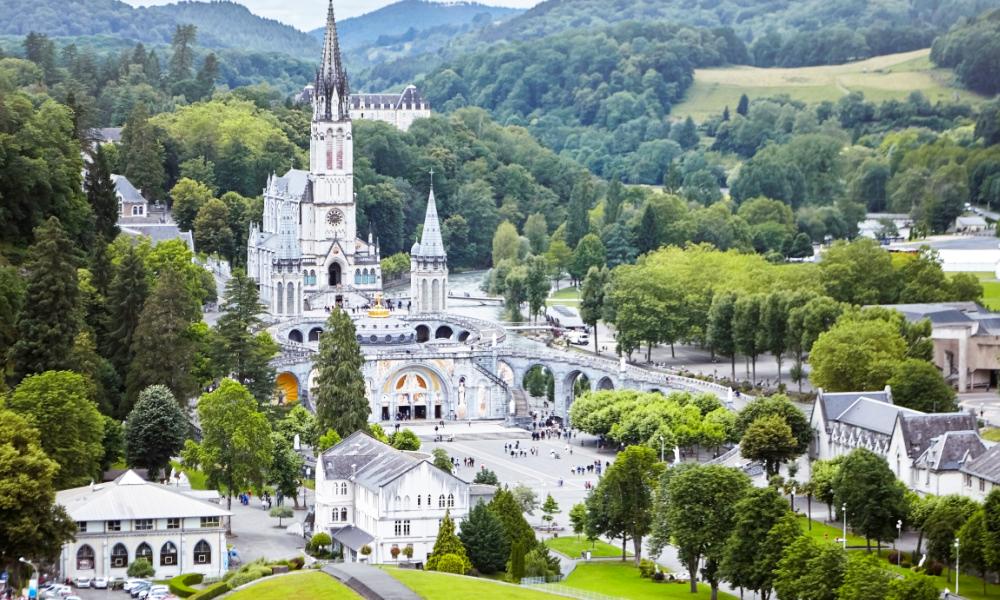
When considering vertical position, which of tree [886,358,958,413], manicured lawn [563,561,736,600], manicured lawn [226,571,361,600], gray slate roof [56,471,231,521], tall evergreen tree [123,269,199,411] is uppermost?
tall evergreen tree [123,269,199,411]

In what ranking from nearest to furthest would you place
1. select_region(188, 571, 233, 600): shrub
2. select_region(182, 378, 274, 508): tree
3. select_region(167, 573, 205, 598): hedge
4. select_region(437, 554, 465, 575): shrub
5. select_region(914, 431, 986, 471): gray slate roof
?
select_region(188, 571, 233, 600): shrub → select_region(167, 573, 205, 598): hedge → select_region(437, 554, 465, 575): shrub → select_region(914, 431, 986, 471): gray slate roof → select_region(182, 378, 274, 508): tree

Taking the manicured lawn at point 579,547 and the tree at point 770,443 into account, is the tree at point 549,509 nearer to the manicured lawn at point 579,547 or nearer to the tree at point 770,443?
the manicured lawn at point 579,547

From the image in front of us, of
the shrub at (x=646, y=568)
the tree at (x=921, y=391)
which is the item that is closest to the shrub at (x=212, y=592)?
the shrub at (x=646, y=568)

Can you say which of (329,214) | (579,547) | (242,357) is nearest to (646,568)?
(579,547)

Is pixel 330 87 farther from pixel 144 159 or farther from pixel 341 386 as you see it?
pixel 341 386

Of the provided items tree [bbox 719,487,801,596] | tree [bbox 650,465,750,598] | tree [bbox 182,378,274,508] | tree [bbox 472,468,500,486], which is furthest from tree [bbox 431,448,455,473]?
tree [bbox 719,487,801,596]

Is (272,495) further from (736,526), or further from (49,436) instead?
(736,526)

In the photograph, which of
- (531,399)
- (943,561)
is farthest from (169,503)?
(531,399)

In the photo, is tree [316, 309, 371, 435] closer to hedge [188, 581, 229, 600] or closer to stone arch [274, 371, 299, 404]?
stone arch [274, 371, 299, 404]
